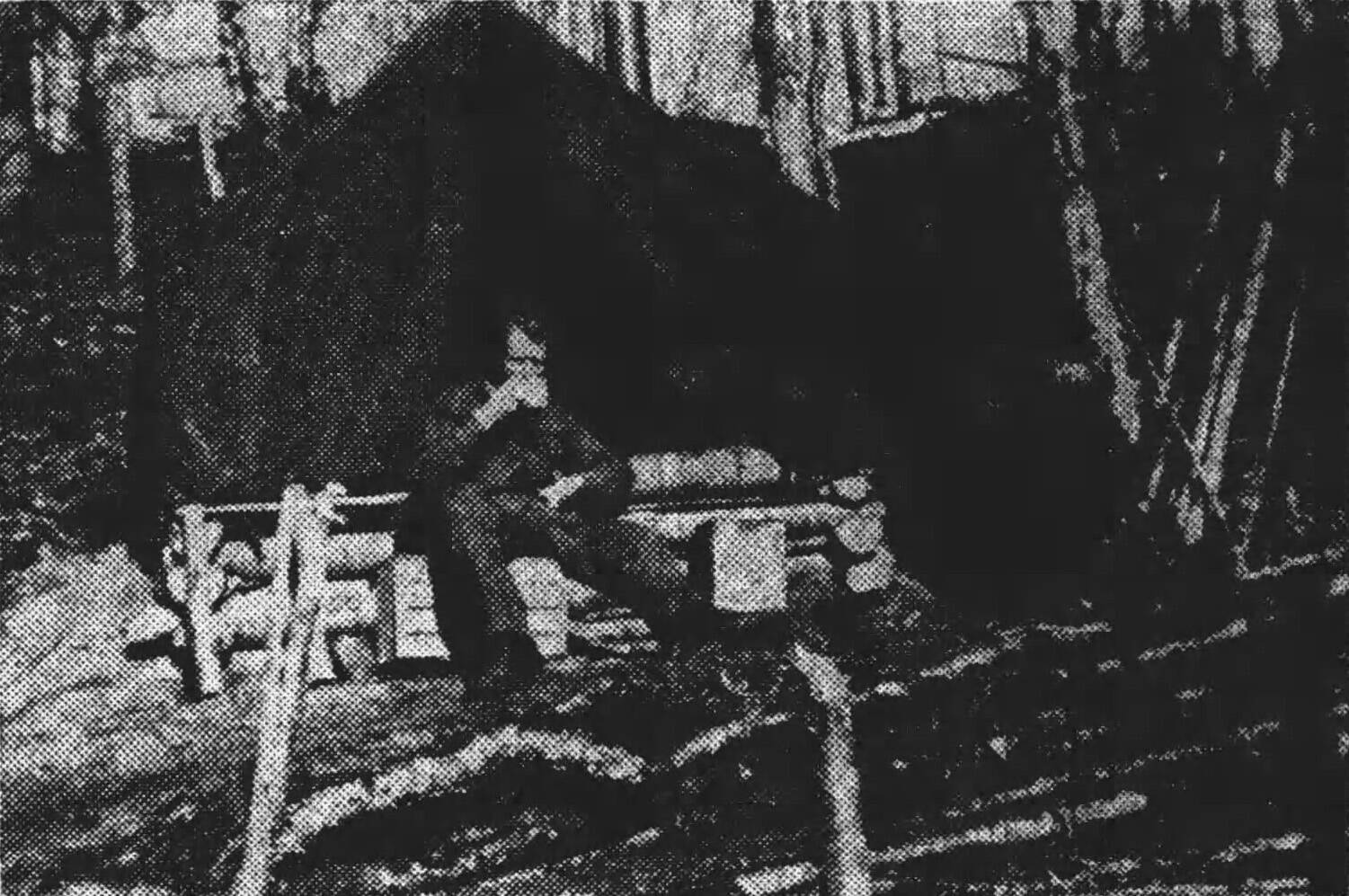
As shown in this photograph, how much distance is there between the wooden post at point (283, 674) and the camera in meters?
1.87

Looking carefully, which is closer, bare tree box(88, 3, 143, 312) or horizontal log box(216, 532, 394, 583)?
bare tree box(88, 3, 143, 312)

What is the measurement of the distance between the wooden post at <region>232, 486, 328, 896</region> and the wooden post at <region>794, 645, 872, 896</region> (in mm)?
1063

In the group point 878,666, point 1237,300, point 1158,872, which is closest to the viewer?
point 1158,872

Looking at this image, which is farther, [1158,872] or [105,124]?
[105,124]

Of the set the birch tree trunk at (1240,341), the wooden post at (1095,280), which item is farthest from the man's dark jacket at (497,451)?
the birch tree trunk at (1240,341)

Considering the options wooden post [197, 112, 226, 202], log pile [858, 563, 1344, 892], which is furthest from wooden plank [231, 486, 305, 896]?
wooden post [197, 112, 226, 202]

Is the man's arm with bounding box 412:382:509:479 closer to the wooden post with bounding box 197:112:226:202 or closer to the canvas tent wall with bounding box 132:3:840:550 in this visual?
the canvas tent wall with bounding box 132:3:840:550

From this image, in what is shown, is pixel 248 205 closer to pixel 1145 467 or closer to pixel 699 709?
pixel 699 709

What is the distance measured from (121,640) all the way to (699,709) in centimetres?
181

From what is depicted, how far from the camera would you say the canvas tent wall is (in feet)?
8.55

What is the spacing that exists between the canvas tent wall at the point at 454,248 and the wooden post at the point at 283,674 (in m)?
0.20

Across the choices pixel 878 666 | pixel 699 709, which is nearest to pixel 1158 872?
pixel 878 666

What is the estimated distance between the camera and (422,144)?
2.64m

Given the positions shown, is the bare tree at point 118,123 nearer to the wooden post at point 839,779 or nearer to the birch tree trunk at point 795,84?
the birch tree trunk at point 795,84
